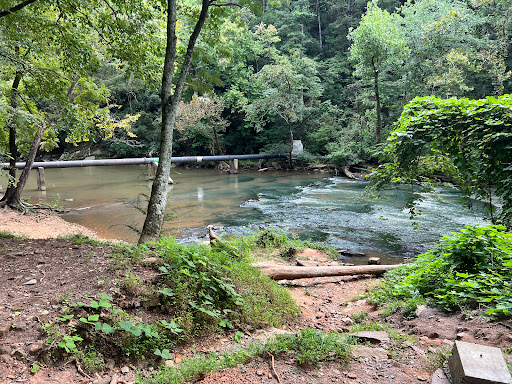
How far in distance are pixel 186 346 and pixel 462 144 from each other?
504 cm

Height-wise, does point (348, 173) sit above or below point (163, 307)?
above

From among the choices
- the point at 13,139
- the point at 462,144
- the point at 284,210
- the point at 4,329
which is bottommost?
the point at 284,210

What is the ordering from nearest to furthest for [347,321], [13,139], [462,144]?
[347,321] → [462,144] → [13,139]

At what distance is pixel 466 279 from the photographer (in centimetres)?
371

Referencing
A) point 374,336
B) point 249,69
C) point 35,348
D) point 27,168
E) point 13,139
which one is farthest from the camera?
point 249,69

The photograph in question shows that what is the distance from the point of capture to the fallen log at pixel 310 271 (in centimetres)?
580

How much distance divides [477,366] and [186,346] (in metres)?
2.33

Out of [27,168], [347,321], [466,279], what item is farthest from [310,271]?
[27,168]

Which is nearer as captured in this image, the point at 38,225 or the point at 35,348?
the point at 35,348

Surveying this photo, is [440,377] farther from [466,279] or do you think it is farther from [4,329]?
[4,329]

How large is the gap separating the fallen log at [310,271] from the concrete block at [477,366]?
11.6 ft

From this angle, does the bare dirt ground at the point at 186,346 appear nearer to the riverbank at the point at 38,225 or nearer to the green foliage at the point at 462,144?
Result: the green foliage at the point at 462,144

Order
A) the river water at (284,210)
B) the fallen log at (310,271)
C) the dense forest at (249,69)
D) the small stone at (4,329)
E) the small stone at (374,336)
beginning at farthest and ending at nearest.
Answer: the river water at (284,210) → the dense forest at (249,69) → the fallen log at (310,271) → the small stone at (374,336) → the small stone at (4,329)

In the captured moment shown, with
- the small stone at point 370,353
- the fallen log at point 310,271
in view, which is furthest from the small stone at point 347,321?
the fallen log at point 310,271
